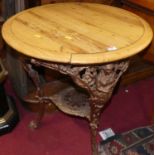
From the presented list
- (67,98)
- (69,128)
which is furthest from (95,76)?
(69,128)

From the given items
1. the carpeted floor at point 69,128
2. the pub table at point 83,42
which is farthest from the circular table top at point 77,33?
the carpeted floor at point 69,128

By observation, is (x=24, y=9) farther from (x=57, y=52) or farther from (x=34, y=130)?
(x=34, y=130)

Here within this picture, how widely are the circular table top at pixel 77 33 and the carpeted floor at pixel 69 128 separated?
2.06 ft

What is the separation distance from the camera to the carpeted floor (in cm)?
146

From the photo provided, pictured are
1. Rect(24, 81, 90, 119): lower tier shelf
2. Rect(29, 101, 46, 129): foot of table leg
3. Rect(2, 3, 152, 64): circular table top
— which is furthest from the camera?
Rect(29, 101, 46, 129): foot of table leg

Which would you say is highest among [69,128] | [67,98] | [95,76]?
[95,76]

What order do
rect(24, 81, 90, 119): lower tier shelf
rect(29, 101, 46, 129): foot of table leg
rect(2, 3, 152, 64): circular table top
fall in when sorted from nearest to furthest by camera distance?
rect(2, 3, 152, 64): circular table top
rect(24, 81, 90, 119): lower tier shelf
rect(29, 101, 46, 129): foot of table leg

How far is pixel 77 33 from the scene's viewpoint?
114cm

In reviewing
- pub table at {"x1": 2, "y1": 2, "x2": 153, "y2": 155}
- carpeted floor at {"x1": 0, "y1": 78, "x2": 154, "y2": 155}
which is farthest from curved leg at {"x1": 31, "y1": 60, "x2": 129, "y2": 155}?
carpeted floor at {"x1": 0, "y1": 78, "x2": 154, "y2": 155}

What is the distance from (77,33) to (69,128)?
65 cm

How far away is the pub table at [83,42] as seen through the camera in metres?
0.99

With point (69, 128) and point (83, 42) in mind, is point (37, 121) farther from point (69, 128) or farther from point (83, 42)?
point (83, 42)

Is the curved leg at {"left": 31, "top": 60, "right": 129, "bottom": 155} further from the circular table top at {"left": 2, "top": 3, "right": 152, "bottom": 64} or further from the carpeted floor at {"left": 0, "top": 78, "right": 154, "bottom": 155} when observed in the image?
the carpeted floor at {"left": 0, "top": 78, "right": 154, "bottom": 155}

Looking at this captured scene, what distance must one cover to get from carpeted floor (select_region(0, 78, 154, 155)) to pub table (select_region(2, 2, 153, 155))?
211mm
